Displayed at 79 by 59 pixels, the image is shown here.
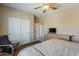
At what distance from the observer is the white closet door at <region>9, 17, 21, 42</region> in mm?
2408

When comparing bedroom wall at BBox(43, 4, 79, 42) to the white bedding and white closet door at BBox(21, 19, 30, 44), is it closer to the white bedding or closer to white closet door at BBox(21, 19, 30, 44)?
white closet door at BBox(21, 19, 30, 44)

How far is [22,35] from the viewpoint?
8.70ft

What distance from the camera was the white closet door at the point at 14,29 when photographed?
2408 mm

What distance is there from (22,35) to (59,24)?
1611 millimetres

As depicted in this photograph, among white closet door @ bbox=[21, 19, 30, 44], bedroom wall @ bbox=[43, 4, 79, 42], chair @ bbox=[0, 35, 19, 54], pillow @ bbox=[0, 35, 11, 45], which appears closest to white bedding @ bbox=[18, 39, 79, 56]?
chair @ bbox=[0, 35, 19, 54]

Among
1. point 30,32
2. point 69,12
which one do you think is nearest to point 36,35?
point 30,32

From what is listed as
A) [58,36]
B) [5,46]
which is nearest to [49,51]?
[5,46]

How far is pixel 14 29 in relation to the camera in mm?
2461

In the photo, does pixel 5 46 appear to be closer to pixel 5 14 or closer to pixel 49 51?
pixel 5 14

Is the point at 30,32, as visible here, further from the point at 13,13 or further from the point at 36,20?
the point at 13,13

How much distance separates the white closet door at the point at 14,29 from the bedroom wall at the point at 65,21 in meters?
1.01

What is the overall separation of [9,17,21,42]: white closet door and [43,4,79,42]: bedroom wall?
101cm

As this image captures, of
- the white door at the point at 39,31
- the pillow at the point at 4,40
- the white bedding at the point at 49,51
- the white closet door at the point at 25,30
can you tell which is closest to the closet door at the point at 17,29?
the white closet door at the point at 25,30

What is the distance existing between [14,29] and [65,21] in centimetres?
211
